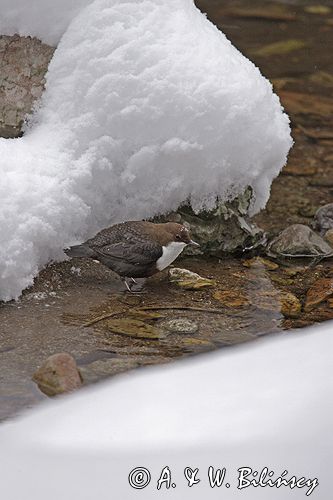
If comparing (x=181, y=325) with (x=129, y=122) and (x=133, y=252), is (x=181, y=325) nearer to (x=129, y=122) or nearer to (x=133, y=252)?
(x=133, y=252)

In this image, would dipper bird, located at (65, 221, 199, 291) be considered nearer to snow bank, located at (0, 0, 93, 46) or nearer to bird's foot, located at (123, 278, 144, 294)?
bird's foot, located at (123, 278, 144, 294)

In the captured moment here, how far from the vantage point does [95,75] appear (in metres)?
4.42

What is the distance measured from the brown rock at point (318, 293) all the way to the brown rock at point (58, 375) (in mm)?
1430

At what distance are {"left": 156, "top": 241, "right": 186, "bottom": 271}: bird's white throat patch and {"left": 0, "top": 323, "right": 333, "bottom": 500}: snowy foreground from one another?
2.24m

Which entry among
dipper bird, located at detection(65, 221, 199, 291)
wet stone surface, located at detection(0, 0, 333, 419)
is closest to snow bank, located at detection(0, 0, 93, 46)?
dipper bird, located at detection(65, 221, 199, 291)

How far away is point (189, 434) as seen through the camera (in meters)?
1.97

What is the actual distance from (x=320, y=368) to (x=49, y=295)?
7.39 feet

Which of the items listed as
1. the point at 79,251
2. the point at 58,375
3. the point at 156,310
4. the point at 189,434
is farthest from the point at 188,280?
the point at 189,434

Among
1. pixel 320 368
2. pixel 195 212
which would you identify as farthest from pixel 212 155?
pixel 320 368

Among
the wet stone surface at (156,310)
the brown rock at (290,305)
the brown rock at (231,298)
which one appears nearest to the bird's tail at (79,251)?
the wet stone surface at (156,310)

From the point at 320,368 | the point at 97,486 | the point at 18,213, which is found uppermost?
the point at 18,213

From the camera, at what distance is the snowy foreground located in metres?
1.94

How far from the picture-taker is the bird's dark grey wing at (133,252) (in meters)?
4.29

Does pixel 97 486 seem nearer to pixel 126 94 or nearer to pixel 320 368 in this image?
pixel 320 368
